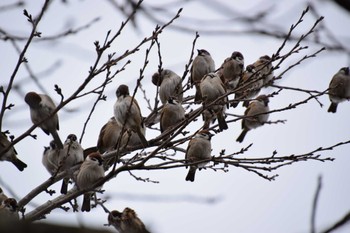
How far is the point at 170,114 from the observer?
7.46 m

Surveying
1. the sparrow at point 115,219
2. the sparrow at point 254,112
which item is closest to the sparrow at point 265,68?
the sparrow at point 254,112

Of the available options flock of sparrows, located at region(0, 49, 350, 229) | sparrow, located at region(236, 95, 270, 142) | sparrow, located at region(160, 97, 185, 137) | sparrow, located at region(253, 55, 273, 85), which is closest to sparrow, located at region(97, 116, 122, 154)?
flock of sparrows, located at region(0, 49, 350, 229)

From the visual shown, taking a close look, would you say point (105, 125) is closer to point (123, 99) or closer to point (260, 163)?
point (123, 99)

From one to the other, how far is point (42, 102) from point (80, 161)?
3.15 ft

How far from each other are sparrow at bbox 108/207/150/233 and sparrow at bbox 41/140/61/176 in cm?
110

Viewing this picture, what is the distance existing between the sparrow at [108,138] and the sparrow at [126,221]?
1562 millimetres

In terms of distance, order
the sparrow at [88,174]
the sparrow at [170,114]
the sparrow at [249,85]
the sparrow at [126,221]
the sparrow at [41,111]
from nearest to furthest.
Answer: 1. the sparrow at [249,85]
2. the sparrow at [88,174]
3. the sparrow at [41,111]
4. the sparrow at [126,221]
5. the sparrow at [170,114]

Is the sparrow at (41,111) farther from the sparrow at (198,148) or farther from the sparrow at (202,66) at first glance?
the sparrow at (202,66)

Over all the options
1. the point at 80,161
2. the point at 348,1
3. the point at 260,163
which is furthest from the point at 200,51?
the point at 348,1

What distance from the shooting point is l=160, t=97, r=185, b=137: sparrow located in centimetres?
746

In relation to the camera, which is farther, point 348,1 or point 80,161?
point 80,161

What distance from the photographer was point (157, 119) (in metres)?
8.16

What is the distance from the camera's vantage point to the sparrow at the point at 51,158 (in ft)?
25.5

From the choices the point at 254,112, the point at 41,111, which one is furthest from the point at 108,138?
the point at 254,112
